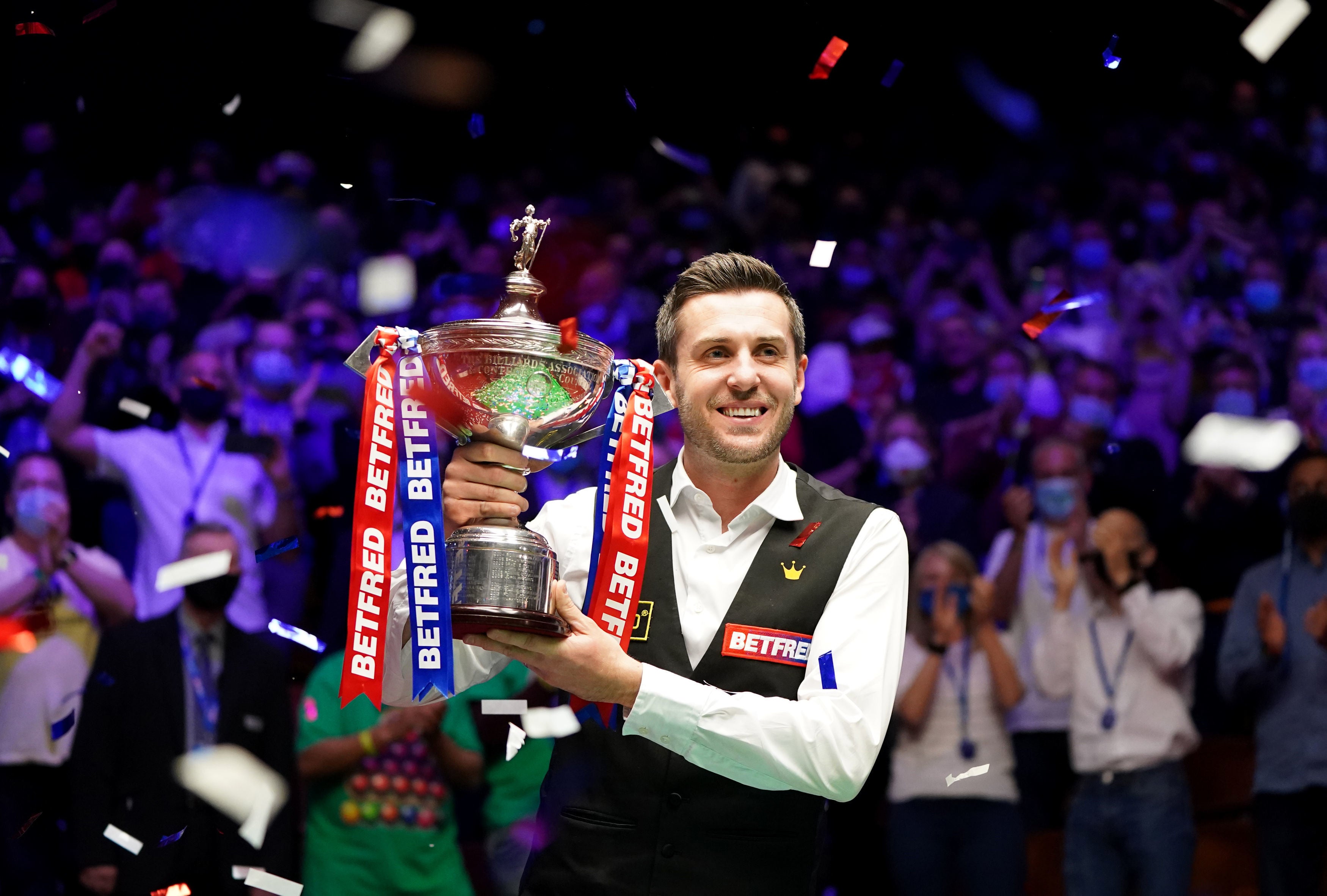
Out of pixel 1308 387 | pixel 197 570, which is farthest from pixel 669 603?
pixel 1308 387

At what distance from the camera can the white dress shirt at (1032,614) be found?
420 centimetres

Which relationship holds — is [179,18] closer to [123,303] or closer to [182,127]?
[182,127]

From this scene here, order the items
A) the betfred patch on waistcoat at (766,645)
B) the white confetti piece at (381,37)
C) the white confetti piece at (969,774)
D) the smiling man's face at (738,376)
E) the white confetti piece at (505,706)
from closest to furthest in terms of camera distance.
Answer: the betfred patch on waistcoat at (766,645), the smiling man's face at (738,376), the white confetti piece at (505,706), the white confetti piece at (969,774), the white confetti piece at (381,37)

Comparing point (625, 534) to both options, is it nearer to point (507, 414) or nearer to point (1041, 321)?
point (507, 414)

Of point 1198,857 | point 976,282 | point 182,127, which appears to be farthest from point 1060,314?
point 182,127

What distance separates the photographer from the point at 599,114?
21.7 ft

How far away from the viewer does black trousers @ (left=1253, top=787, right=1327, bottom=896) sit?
3873mm

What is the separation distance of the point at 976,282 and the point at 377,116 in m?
2.96

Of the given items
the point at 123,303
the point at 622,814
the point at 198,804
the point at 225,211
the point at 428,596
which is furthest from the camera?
the point at 225,211

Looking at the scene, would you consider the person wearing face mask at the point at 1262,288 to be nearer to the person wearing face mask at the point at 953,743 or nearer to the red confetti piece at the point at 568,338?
the person wearing face mask at the point at 953,743

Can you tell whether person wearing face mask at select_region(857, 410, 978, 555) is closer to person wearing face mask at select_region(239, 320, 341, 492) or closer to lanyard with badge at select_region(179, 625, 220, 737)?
person wearing face mask at select_region(239, 320, 341, 492)

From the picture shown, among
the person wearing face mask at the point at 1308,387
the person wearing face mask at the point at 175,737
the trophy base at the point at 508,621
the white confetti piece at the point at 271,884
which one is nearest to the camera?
the trophy base at the point at 508,621

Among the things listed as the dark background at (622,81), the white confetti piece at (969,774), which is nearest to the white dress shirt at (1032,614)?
the white confetti piece at (969,774)

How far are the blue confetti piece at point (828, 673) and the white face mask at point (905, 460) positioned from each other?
109 inches
